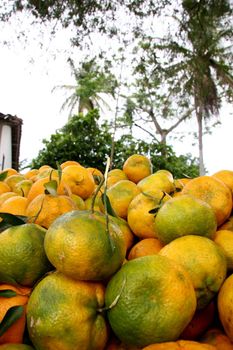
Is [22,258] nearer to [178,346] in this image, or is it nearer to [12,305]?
[12,305]

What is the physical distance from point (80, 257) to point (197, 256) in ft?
1.21

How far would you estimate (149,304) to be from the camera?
3.14 feet

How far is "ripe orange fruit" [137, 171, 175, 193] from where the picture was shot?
1.75 meters

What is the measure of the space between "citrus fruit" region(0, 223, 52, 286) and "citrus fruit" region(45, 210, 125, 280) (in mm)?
95

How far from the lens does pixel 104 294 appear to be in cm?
106

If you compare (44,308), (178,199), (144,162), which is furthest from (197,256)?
(144,162)

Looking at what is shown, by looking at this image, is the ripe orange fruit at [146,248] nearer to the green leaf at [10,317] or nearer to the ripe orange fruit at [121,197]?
the ripe orange fruit at [121,197]

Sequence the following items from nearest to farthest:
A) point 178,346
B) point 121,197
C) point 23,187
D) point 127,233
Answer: point 178,346 → point 127,233 → point 121,197 → point 23,187

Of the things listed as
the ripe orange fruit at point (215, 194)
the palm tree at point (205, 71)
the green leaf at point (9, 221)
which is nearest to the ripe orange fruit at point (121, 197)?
the ripe orange fruit at point (215, 194)

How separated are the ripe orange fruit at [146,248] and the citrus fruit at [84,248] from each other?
262 mm

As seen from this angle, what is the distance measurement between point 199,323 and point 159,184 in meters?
0.75

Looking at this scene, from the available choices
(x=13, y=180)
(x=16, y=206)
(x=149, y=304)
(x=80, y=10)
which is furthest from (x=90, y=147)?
(x=149, y=304)

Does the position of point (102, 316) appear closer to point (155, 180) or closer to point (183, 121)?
point (155, 180)

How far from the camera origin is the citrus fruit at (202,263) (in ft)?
3.60
